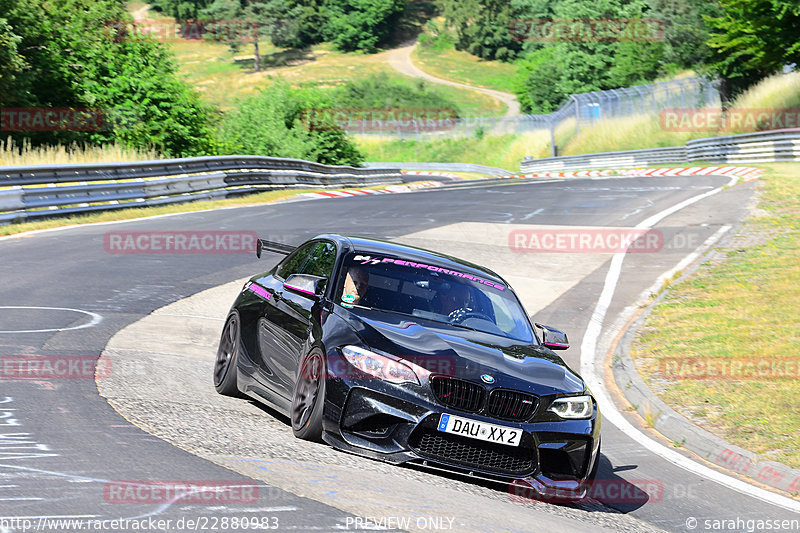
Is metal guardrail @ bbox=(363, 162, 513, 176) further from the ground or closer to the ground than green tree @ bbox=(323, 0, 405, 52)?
closer to the ground

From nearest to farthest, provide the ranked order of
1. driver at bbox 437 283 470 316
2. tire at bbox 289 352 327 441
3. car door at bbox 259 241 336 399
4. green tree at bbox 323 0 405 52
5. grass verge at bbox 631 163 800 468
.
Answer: tire at bbox 289 352 327 441 → car door at bbox 259 241 336 399 → driver at bbox 437 283 470 316 → grass verge at bbox 631 163 800 468 → green tree at bbox 323 0 405 52

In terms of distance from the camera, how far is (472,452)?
6.22m

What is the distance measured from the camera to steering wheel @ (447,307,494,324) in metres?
7.48

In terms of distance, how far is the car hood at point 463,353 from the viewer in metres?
6.38

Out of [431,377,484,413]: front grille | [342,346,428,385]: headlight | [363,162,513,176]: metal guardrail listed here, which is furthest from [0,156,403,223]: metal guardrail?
[363,162,513,176]: metal guardrail

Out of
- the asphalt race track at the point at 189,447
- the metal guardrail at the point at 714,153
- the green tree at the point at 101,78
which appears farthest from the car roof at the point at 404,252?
the metal guardrail at the point at 714,153

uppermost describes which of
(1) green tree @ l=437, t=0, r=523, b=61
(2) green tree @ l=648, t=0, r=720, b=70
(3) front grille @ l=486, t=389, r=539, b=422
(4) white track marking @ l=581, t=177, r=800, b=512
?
(1) green tree @ l=437, t=0, r=523, b=61

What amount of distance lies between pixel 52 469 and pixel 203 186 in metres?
22.7

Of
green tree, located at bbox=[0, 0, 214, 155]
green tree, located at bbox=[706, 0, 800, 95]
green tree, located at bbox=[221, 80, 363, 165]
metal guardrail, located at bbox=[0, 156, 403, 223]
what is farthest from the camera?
green tree, located at bbox=[706, 0, 800, 95]

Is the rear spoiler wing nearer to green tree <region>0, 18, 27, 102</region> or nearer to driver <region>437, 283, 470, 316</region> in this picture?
driver <region>437, 283, 470, 316</region>

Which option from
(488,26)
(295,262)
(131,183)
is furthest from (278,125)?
(488,26)

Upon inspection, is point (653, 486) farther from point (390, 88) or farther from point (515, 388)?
point (390, 88)

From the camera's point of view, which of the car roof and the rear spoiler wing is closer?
the car roof

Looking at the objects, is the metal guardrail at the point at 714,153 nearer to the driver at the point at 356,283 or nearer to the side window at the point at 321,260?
the side window at the point at 321,260
